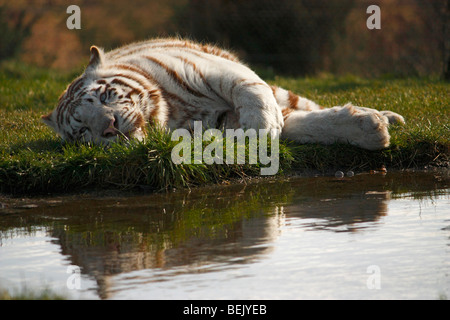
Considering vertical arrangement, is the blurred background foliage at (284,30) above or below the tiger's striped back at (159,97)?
above

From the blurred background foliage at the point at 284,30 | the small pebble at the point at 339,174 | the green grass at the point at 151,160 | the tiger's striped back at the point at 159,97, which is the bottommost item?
the small pebble at the point at 339,174

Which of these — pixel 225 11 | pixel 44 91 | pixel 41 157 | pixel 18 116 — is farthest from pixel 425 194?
pixel 225 11

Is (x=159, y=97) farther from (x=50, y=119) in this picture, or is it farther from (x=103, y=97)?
(x=50, y=119)

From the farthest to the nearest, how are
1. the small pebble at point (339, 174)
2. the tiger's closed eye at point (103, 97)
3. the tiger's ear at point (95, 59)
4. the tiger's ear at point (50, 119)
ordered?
the tiger's ear at point (50, 119) → the tiger's ear at point (95, 59) → the tiger's closed eye at point (103, 97) → the small pebble at point (339, 174)

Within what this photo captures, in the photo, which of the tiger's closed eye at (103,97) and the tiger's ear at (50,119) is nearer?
the tiger's closed eye at (103,97)

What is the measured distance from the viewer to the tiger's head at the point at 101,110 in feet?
15.8

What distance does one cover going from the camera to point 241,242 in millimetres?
3145

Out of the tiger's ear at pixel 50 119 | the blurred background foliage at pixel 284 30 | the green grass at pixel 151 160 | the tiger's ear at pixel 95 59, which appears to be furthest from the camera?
the blurred background foliage at pixel 284 30

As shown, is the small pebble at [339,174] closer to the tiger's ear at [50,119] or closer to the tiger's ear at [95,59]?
the tiger's ear at [95,59]

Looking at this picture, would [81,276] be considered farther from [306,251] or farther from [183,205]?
[183,205]

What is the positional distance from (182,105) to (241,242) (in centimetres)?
231

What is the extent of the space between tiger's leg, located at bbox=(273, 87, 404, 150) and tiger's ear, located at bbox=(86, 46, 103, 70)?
1.52 m

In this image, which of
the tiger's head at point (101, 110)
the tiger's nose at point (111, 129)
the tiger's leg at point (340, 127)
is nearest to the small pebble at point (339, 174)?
the tiger's leg at point (340, 127)

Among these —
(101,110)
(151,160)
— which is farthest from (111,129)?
(151,160)
